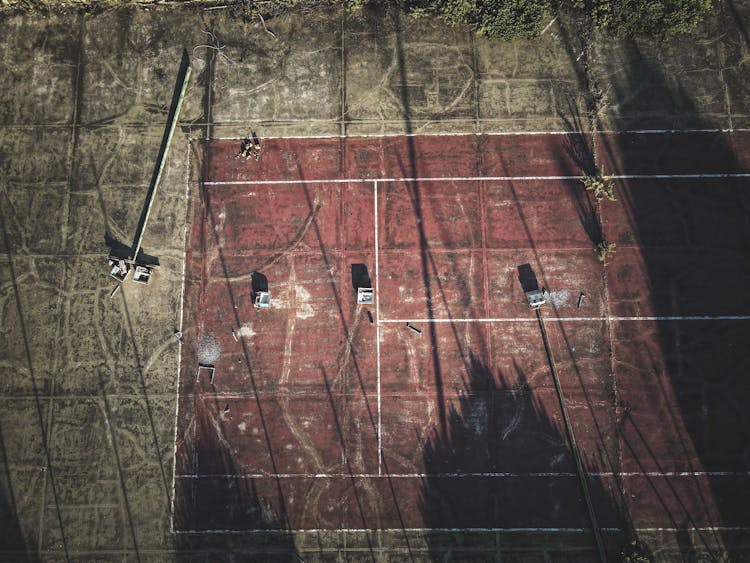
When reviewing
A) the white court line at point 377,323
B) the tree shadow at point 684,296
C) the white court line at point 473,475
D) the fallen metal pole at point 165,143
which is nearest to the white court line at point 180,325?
the white court line at point 473,475

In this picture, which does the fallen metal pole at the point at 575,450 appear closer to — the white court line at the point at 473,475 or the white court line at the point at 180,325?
the white court line at the point at 473,475

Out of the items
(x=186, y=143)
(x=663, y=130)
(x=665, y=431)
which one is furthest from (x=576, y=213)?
(x=186, y=143)

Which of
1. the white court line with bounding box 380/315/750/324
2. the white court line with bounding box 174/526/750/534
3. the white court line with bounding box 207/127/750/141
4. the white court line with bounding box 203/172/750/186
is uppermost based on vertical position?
the white court line with bounding box 207/127/750/141

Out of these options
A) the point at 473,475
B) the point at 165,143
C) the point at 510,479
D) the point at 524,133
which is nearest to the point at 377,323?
the point at 473,475

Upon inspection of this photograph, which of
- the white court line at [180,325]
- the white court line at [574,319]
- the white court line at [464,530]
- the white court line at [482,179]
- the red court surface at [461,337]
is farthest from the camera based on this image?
the white court line at [482,179]

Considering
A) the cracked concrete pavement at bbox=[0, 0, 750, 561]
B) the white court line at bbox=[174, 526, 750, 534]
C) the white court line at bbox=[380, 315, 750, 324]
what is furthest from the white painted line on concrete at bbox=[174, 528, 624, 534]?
the white court line at bbox=[380, 315, 750, 324]

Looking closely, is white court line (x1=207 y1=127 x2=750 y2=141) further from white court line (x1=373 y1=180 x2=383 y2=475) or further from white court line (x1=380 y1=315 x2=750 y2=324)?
white court line (x1=380 y1=315 x2=750 y2=324)
